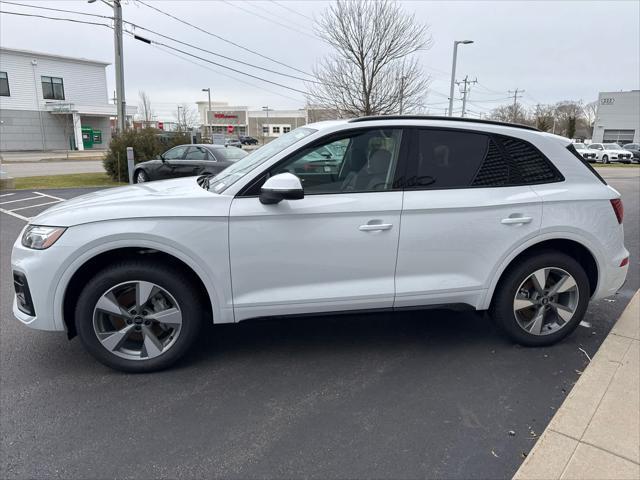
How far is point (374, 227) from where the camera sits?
10.4 feet

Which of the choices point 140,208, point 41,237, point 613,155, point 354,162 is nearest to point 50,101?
point 41,237

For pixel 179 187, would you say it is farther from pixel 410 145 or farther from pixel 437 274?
pixel 437 274

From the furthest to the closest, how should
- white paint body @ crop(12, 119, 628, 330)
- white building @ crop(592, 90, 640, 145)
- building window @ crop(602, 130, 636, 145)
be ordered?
building window @ crop(602, 130, 636, 145)
white building @ crop(592, 90, 640, 145)
white paint body @ crop(12, 119, 628, 330)

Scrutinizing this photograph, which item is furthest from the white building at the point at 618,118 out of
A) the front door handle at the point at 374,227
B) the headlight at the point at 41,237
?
the headlight at the point at 41,237

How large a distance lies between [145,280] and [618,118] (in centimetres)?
7874

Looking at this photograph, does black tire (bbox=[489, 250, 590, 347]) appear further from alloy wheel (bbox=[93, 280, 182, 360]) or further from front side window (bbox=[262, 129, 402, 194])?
alloy wheel (bbox=[93, 280, 182, 360])

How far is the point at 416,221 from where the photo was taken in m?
3.23

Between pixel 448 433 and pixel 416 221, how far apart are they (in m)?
1.38

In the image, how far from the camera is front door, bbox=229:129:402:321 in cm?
308

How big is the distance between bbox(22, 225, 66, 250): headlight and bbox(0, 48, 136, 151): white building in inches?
1687

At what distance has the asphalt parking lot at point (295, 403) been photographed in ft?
7.86

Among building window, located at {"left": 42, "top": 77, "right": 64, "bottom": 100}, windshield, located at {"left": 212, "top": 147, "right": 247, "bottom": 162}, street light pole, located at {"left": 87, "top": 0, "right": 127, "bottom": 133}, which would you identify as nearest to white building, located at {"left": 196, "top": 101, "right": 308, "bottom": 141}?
building window, located at {"left": 42, "top": 77, "right": 64, "bottom": 100}

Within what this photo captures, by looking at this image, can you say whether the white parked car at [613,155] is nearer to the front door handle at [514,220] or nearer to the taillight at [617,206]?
the taillight at [617,206]

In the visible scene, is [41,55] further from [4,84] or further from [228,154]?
[228,154]
